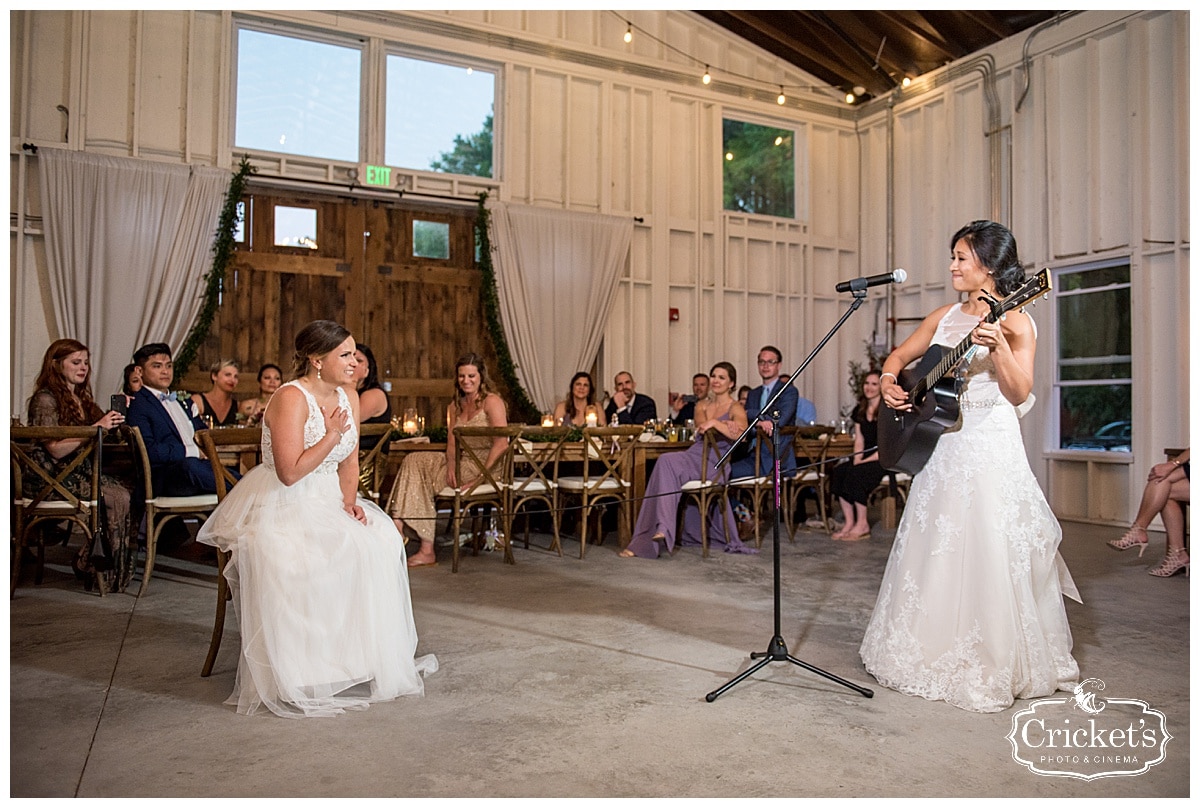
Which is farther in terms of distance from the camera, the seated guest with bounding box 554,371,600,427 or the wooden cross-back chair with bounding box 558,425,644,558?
the seated guest with bounding box 554,371,600,427

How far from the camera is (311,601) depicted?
10.1 ft

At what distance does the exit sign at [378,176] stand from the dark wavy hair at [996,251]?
6.93m

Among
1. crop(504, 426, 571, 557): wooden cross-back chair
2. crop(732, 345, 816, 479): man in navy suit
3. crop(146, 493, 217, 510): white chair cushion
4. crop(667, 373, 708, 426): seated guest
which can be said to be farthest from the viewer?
crop(667, 373, 708, 426): seated guest

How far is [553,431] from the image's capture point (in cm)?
595

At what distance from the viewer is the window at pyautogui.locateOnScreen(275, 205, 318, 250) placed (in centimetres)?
877

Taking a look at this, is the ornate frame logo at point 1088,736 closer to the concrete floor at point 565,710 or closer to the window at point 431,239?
the concrete floor at point 565,710

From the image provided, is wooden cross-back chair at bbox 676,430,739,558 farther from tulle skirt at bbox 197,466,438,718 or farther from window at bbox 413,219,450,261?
window at bbox 413,219,450,261

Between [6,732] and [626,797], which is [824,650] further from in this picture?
[6,732]

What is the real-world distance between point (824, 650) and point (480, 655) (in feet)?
4.59

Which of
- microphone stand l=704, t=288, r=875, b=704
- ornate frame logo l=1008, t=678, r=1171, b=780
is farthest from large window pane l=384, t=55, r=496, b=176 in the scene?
ornate frame logo l=1008, t=678, r=1171, b=780

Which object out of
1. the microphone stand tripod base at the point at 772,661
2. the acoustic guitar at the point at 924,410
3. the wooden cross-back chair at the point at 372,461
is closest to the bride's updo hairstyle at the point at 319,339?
the wooden cross-back chair at the point at 372,461

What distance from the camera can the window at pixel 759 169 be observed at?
10.9 meters

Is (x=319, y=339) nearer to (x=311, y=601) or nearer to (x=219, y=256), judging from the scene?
(x=311, y=601)

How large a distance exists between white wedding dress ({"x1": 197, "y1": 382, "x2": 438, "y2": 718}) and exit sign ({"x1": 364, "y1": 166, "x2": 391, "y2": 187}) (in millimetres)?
6089
